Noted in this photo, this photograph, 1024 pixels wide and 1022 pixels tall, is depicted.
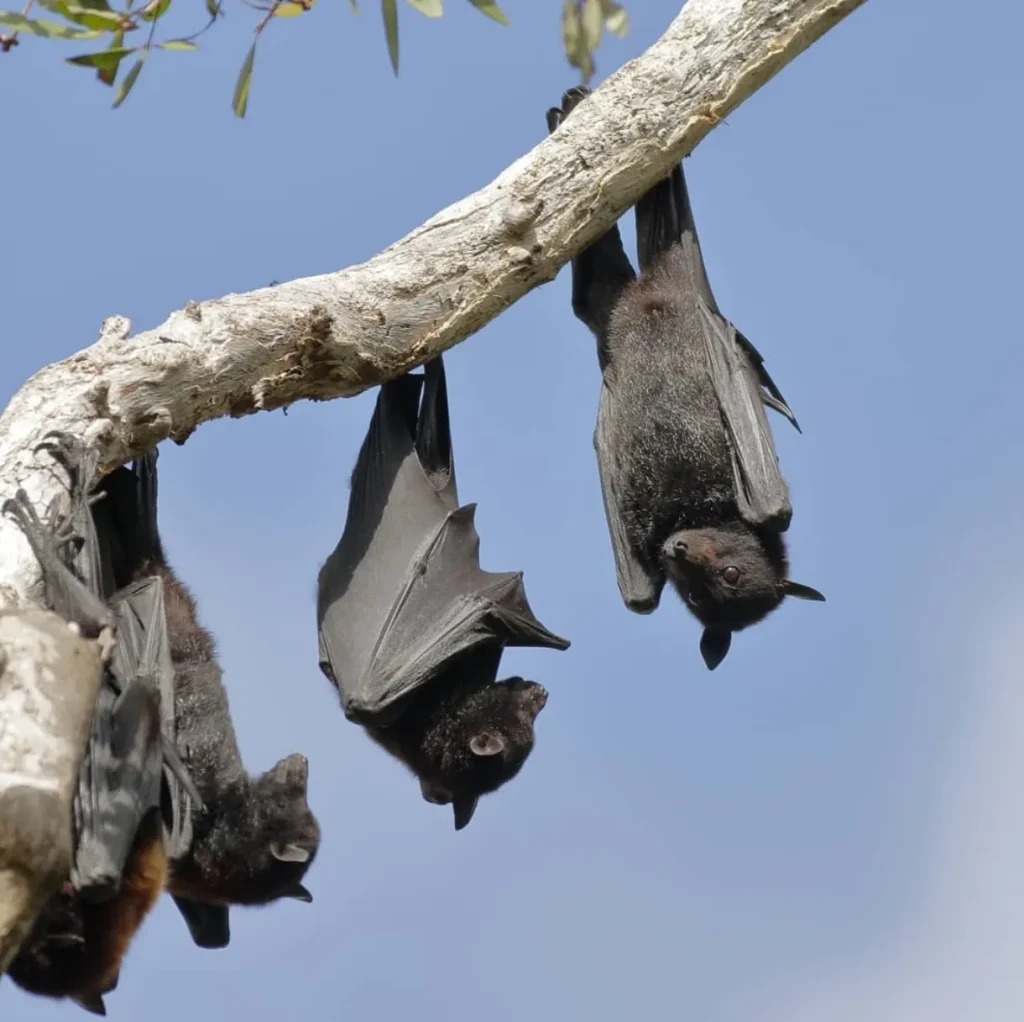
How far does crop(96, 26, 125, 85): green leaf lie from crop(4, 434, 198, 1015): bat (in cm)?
147

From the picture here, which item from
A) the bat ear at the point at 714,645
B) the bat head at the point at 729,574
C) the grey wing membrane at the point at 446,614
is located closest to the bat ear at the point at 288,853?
the grey wing membrane at the point at 446,614

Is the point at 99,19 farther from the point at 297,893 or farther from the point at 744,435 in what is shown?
the point at 297,893

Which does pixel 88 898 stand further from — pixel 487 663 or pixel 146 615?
pixel 487 663

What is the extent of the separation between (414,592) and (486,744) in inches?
44.1

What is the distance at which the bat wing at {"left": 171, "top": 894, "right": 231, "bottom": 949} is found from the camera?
912 cm

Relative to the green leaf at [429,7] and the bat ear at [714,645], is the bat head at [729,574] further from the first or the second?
the green leaf at [429,7]

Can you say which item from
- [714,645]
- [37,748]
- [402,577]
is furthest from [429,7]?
[714,645]

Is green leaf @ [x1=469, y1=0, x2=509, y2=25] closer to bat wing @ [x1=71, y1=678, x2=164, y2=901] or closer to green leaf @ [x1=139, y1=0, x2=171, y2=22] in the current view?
green leaf @ [x1=139, y1=0, x2=171, y2=22]

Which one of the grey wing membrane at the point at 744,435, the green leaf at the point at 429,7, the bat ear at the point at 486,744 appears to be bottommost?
the bat ear at the point at 486,744

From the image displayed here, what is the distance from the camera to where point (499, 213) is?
7.73m

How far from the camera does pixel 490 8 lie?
18.6 feet

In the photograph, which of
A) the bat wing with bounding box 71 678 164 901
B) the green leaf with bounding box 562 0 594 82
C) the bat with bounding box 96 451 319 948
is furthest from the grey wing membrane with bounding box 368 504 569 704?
the green leaf with bounding box 562 0 594 82

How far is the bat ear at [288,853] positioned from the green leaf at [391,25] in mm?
4950

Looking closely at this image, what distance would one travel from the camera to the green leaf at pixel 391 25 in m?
5.56
